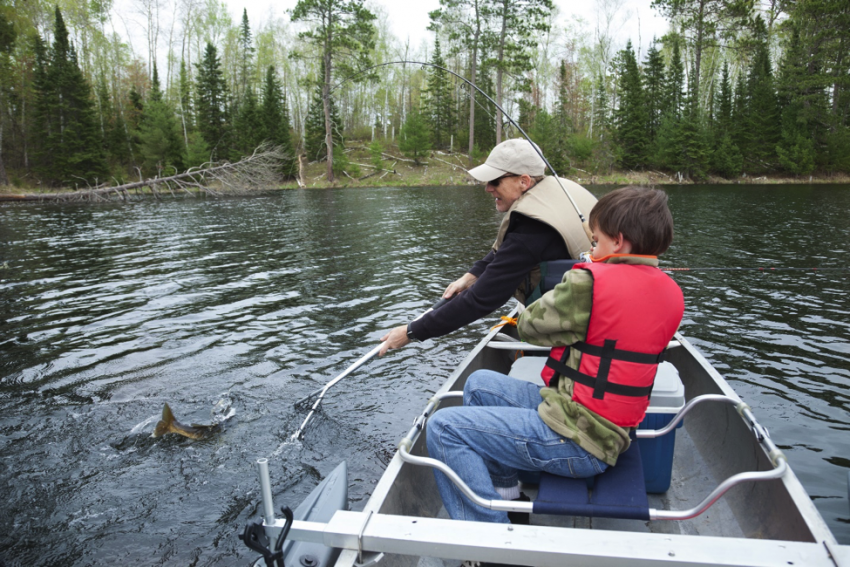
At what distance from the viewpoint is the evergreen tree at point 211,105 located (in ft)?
147

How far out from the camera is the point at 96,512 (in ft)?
12.2

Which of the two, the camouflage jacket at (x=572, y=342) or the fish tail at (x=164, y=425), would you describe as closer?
the camouflage jacket at (x=572, y=342)

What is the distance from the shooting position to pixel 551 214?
3025 mm

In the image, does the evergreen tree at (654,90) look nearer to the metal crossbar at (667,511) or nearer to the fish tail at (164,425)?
the fish tail at (164,425)

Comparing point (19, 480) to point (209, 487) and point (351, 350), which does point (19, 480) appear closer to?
point (209, 487)

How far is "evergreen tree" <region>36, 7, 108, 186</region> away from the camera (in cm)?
3734

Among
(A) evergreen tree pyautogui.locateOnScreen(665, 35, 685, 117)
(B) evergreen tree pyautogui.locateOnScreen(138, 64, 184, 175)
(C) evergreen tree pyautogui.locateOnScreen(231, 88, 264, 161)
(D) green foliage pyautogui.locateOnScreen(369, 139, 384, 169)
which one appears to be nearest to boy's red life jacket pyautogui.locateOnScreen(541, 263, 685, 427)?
(D) green foliage pyautogui.locateOnScreen(369, 139, 384, 169)

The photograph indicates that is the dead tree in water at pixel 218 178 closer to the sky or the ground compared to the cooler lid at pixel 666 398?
closer to the sky

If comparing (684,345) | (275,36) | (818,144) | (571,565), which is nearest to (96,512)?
(571,565)

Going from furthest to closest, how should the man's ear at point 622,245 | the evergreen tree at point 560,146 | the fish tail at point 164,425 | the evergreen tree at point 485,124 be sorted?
1. the evergreen tree at point 485,124
2. the evergreen tree at point 560,146
3. the fish tail at point 164,425
4. the man's ear at point 622,245

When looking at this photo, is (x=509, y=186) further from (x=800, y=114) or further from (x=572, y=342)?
(x=800, y=114)

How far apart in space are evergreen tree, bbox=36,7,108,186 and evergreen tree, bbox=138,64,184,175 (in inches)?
126

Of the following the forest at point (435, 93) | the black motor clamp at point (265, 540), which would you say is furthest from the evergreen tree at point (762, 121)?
the black motor clamp at point (265, 540)

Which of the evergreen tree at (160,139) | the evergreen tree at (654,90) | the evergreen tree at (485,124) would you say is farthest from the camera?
the evergreen tree at (485,124)
